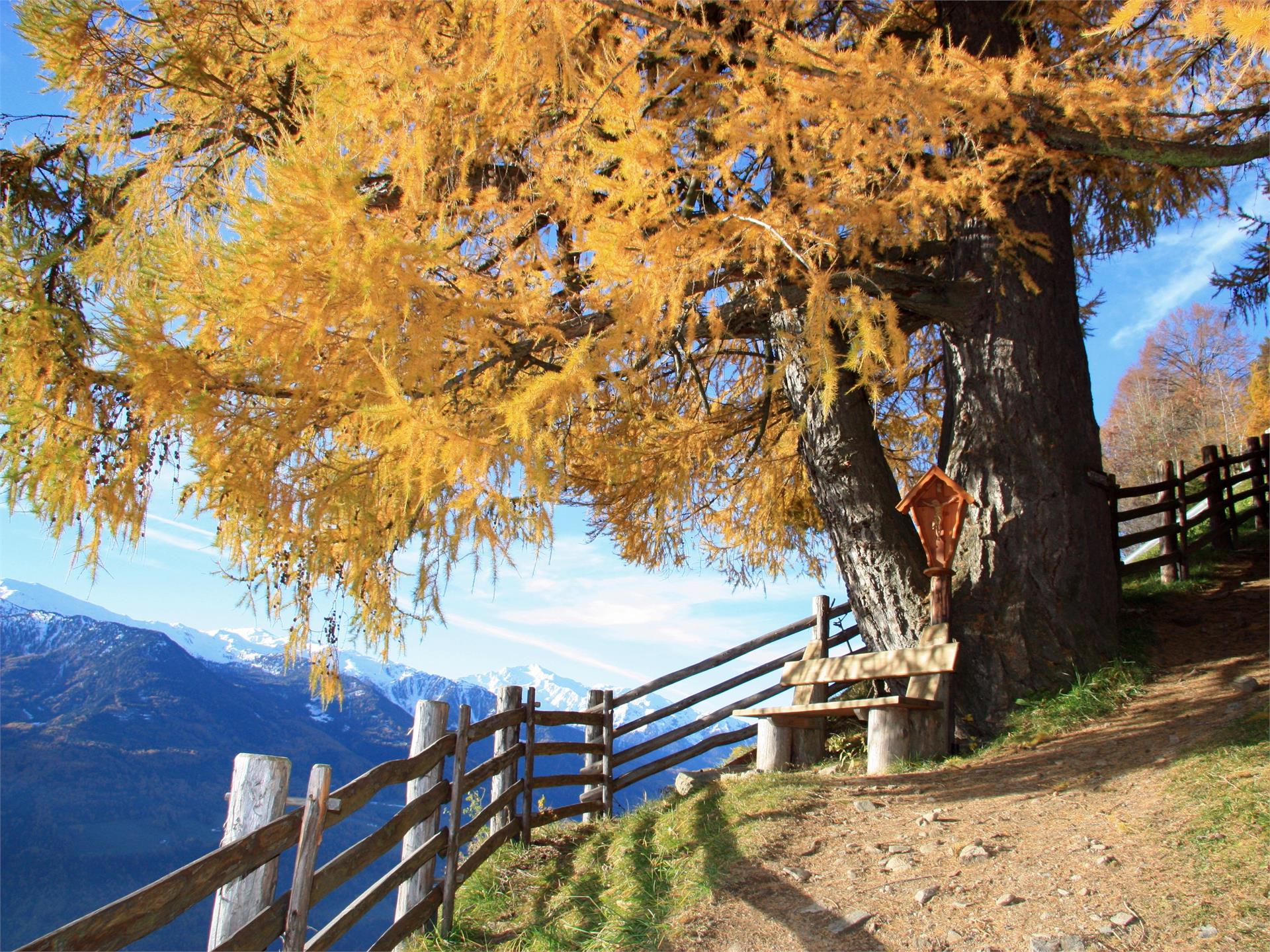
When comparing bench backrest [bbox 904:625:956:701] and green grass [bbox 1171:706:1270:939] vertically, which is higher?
bench backrest [bbox 904:625:956:701]

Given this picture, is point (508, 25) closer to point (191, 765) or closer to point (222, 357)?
point (222, 357)

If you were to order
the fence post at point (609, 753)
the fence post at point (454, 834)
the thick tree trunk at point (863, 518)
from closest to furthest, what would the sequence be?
the fence post at point (454, 834) < the thick tree trunk at point (863, 518) < the fence post at point (609, 753)

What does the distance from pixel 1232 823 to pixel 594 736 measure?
584cm

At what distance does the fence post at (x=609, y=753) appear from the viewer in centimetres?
860

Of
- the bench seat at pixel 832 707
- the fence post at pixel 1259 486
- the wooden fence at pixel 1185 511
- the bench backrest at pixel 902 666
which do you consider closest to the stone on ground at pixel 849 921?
the bench seat at pixel 832 707

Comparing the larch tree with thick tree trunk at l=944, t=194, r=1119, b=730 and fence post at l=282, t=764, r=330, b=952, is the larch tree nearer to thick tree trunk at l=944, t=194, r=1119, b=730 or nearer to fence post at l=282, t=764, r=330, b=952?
thick tree trunk at l=944, t=194, r=1119, b=730

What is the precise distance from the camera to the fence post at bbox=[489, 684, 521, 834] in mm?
7090

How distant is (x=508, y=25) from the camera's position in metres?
4.84

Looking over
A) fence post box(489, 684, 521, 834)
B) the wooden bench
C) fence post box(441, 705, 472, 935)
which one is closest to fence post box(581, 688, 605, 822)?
fence post box(489, 684, 521, 834)

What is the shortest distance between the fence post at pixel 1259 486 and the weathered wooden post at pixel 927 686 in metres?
7.54

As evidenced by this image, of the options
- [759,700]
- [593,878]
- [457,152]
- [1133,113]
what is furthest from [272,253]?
[759,700]

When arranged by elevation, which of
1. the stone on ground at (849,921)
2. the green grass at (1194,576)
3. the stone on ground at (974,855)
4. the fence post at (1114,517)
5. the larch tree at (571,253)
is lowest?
the stone on ground at (849,921)

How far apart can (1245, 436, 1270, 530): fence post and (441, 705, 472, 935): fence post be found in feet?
36.2

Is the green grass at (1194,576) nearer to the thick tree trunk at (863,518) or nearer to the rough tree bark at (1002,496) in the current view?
the rough tree bark at (1002,496)
